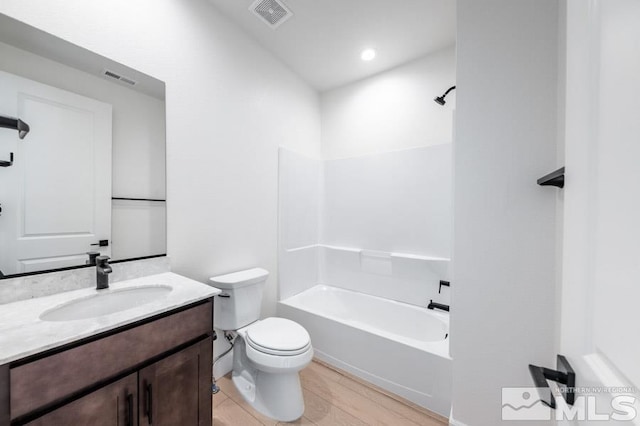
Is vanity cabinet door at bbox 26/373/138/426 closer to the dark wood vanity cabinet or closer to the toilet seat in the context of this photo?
the dark wood vanity cabinet

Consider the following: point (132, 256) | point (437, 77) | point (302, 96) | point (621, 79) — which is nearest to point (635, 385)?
point (621, 79)

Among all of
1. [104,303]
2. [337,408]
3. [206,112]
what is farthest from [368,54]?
[337,408]

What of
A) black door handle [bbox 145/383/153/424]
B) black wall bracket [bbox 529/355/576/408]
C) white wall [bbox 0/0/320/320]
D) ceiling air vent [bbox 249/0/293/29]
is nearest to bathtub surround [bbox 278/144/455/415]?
white wall [bbox 0/0/320/320]

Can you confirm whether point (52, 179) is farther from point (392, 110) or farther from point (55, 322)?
point (392, 110)

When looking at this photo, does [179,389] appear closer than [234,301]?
Yes

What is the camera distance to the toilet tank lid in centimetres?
169

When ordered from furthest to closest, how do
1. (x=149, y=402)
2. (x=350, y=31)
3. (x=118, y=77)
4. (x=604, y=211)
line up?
(x=350, y=31) → (x=118, y=77) → (x=149, y=402) → (x=604, y=211)

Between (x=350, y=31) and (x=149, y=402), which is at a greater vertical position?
(x=350, y=31)

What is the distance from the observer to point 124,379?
0.90 meters

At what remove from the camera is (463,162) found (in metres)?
1.35

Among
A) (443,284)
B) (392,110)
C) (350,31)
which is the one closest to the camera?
(350,31)

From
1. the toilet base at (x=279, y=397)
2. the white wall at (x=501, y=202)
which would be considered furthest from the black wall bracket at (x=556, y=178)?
the toilet base at (x=279, y=397)

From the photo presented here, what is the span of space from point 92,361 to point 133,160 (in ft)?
3.41

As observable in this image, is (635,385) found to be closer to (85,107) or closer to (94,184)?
(94,184)
